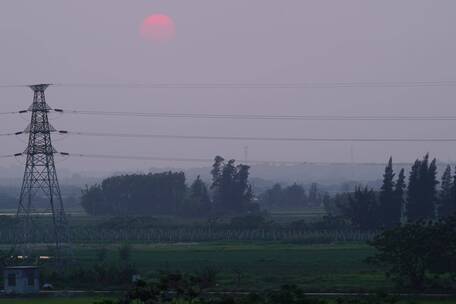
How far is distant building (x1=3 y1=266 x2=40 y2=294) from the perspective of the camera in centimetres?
3791

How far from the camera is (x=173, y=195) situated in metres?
99.2

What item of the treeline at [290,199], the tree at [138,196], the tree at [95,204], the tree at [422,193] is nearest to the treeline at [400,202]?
the tree at [422,193]

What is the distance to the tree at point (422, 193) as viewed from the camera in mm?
67500

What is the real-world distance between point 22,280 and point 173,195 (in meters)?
61.2

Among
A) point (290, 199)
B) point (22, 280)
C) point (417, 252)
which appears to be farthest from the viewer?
point (290, 199)

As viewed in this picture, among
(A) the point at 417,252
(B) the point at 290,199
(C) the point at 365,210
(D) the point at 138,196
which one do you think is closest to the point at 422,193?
(C) the point at 365,210

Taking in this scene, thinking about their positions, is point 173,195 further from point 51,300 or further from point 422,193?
point 51,300

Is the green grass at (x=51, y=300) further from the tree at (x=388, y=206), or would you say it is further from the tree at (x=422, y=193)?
the tree at (x=422, y=193)

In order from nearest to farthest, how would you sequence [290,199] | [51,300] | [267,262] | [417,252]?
[51,300], [417,252], [267,262], [290,199]

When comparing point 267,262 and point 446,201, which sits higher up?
point 446,201

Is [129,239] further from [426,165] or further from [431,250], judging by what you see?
[431,250]

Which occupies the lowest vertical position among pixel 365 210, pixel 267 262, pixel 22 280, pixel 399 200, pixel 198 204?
pixel 22 280

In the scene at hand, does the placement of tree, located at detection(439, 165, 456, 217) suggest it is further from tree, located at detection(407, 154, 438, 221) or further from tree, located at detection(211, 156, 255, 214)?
tree, located at detection(211, 156, 255, 214)

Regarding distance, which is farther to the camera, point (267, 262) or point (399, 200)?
point (399, 200)
